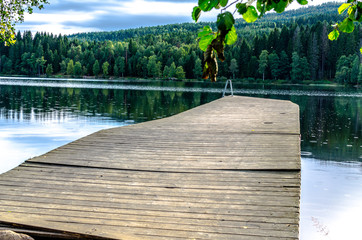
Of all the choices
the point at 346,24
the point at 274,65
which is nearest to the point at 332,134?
the point at 346,24

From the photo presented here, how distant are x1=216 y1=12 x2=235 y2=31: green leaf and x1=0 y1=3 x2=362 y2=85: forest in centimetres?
8302

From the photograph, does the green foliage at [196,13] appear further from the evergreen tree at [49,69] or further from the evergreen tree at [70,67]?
the evergreen tree at [49,69]

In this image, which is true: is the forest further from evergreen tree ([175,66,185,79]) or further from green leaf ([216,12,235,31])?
green leaf ([216,12,235,31])

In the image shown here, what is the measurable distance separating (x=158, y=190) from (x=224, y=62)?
282 feet

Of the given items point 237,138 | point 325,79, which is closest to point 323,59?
point 325,79

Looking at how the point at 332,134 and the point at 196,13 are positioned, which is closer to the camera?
the point at 196,13

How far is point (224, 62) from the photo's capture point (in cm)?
8912

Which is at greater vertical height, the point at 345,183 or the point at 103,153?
the point at 103,153

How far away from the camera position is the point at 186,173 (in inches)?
226

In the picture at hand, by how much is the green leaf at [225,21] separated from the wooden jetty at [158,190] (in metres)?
2.36

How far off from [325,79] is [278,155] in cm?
9655

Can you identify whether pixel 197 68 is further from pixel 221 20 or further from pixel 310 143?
pixel 221 20

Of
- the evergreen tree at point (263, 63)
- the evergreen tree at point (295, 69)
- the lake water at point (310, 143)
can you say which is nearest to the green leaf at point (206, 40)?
the lake water at point (310, 143)

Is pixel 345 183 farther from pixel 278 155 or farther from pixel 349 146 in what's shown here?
pixel 349 146
